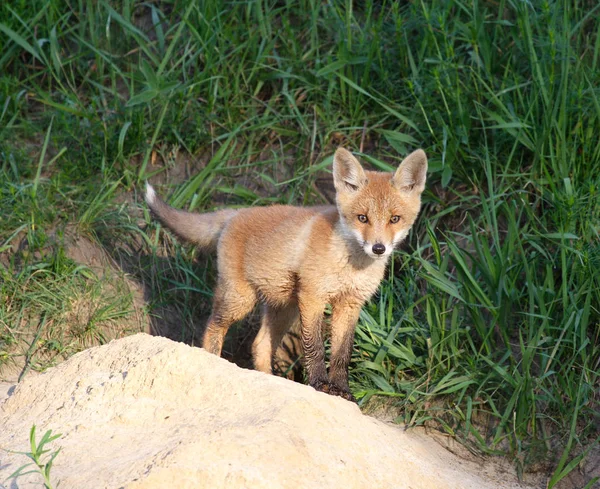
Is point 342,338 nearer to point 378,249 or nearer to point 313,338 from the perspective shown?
point 313,338

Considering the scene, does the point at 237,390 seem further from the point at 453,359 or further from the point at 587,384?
the point at 587,384

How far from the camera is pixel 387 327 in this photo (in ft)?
15.8

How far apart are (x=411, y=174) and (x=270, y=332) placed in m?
1.42

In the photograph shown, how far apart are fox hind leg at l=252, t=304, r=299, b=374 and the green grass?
520mm

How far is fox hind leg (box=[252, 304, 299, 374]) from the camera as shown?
16.6ft

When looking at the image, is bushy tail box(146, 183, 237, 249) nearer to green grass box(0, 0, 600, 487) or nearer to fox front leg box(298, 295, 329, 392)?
green grass box(0, 0, 600, 487)

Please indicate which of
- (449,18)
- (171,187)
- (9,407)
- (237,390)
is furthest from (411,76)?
(9,407)

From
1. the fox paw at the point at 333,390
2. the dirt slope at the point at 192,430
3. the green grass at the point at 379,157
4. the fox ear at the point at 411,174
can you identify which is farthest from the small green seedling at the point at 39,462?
the fox ear at the point at 411,174

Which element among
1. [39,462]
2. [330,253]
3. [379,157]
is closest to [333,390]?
[330,253]

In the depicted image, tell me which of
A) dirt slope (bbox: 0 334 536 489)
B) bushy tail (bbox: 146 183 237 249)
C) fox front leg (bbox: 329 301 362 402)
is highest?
dirt slope (bbox: 0 334 536 489)

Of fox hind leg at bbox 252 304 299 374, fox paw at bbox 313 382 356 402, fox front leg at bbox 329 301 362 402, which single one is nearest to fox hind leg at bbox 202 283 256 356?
fox hind leg at bbox 252 304 299 374

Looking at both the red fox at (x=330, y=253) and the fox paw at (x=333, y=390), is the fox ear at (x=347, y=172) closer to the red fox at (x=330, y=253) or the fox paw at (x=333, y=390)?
the red fox at (x=330, y=253)

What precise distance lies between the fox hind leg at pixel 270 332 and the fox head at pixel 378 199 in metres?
0.94

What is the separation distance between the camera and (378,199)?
4.35m
